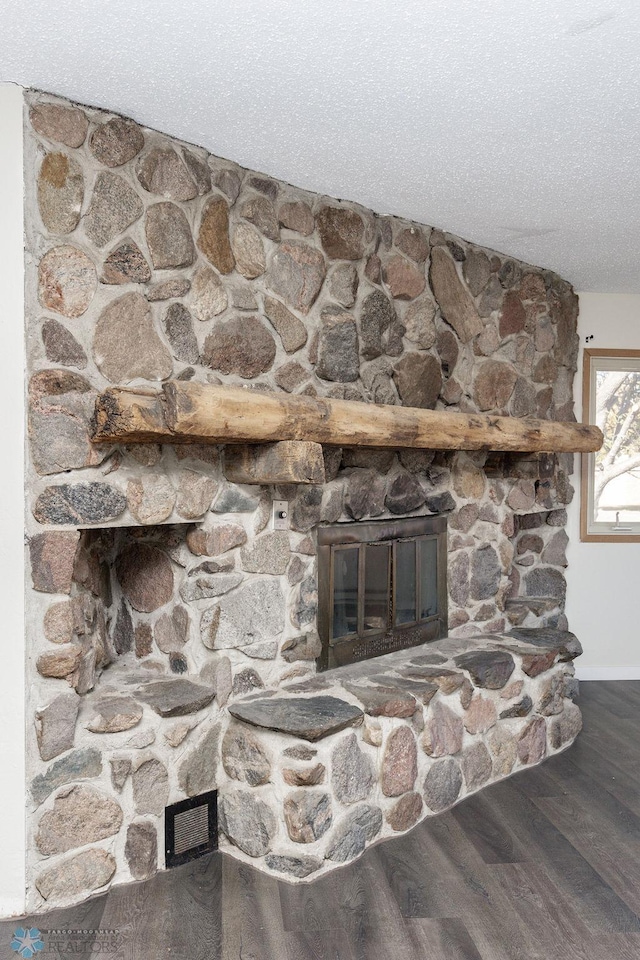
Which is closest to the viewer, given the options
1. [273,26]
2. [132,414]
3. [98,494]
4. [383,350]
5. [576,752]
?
[273,26]

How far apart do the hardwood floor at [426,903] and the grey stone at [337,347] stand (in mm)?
1714

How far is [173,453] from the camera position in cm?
247

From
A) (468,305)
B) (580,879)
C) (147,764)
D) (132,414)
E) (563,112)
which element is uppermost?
(563,112)

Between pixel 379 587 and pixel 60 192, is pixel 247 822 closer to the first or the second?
pixel 379 587

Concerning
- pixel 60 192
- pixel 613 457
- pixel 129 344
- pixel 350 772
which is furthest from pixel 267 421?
pixel 613 457

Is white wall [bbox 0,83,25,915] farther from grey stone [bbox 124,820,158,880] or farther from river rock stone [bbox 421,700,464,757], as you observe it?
river rock stone [bbox 421,700,464,757]

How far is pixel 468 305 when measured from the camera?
358cm

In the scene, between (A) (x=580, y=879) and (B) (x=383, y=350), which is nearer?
(A) (x=580, y=879)

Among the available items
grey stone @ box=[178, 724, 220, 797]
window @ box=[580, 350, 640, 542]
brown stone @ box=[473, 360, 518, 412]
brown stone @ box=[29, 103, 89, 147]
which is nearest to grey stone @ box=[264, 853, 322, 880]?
grey stone @ box=[178, 724, 220, 797]

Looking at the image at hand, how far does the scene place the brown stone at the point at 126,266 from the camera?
7.57 feet

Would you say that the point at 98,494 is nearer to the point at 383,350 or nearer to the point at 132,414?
the point at 132,414

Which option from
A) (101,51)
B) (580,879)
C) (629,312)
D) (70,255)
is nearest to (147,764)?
(580,879)

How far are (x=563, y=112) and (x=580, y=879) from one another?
238cm

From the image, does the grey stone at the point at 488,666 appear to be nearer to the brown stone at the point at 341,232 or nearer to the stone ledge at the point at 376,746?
the stone ledge at the point at 376,746
